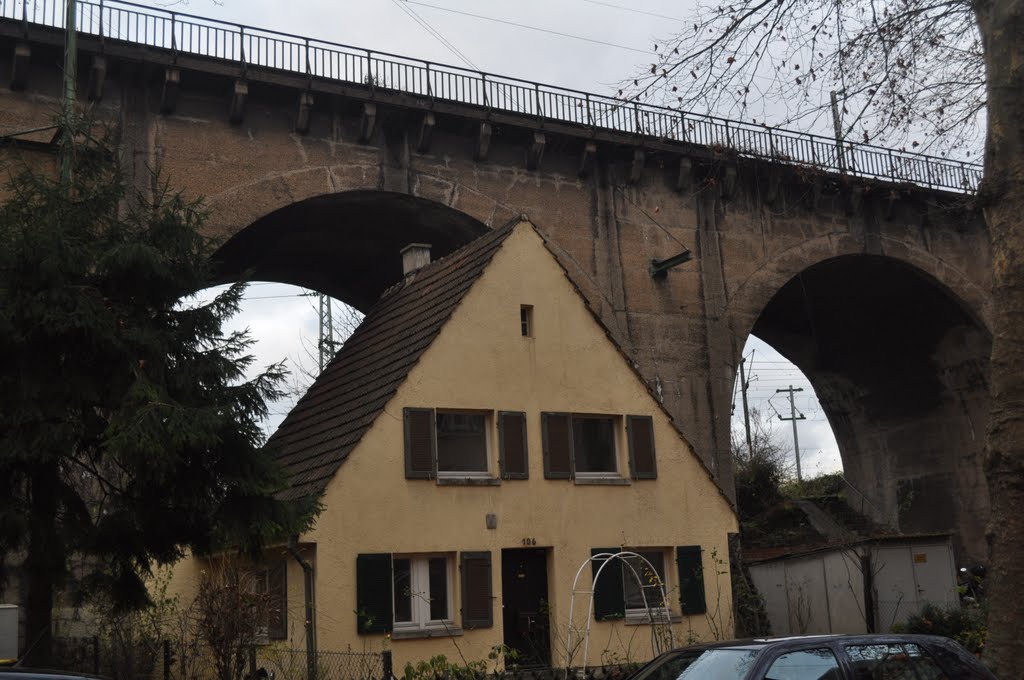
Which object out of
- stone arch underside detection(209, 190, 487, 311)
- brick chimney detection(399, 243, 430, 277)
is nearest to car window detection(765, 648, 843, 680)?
brick chimney detection(399, 243, 430, 277)

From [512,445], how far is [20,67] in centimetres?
1224

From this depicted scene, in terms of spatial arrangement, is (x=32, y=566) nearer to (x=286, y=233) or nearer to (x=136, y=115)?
(x=136, y=115)

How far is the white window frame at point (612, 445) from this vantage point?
55.8ft

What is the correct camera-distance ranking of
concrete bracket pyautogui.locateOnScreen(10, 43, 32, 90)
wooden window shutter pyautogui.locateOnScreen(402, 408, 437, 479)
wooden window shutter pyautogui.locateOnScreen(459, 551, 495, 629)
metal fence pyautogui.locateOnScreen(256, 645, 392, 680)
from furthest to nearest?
concrete bracket pyautogui.locateOnScreen(10, 43, 32, 90) < wooden window shutter pyautogui.locateOnScreen(402, 408, 437, 479) < wooden window shutter pyautogui.locateOnScreen(459, 551, 495, 629) < metal fence pyautogui.locateOnScreen(256, 645, 392, 680)

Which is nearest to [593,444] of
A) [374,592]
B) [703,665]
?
[374,592]

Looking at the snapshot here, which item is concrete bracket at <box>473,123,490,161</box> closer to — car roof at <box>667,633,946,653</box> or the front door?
the front door

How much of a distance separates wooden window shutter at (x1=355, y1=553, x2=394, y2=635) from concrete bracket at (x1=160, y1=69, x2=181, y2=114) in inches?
464

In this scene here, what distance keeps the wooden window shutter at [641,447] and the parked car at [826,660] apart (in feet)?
28.2

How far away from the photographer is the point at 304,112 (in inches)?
930

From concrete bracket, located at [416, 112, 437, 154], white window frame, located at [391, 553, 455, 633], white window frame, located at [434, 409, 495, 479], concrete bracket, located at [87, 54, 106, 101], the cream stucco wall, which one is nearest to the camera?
the cream stucco wall

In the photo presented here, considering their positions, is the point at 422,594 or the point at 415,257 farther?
the point at 415,257

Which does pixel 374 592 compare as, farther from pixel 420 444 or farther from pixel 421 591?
pixel 420 444

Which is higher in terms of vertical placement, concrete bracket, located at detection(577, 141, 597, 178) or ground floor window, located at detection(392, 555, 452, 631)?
concrete bracket, located at detection(577, 141, 597, 178)

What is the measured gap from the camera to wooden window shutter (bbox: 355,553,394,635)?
47.9 ft
